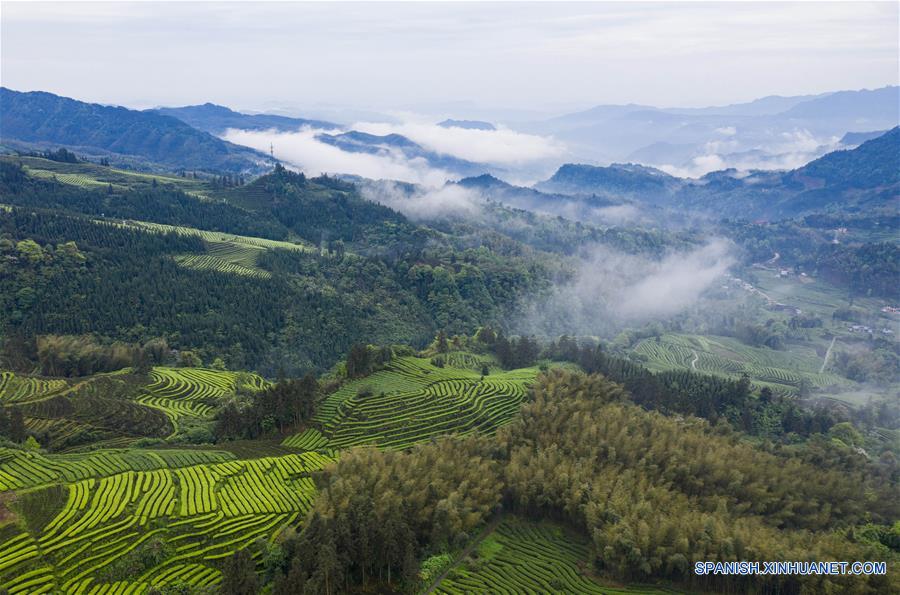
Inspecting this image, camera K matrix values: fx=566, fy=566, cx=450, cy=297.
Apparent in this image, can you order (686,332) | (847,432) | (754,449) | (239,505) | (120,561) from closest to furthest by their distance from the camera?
(120,561) < (239,505) < (754,449) < (847,432) < (686,332)

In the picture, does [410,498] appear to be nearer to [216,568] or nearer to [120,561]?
[216,568]

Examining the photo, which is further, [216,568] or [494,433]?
→ [494,433]

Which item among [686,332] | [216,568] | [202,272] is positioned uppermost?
[202,272]

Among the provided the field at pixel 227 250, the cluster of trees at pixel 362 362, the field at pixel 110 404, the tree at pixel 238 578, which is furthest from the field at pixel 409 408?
the field at pixel 227 250

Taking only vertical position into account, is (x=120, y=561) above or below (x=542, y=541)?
above

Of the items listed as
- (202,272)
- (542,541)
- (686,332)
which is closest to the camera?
(542,541)

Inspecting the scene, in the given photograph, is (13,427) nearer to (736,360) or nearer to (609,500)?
(609,500)

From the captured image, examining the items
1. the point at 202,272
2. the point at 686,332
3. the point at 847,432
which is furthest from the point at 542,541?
the point at 686,332

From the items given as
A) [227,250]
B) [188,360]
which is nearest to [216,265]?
[227,250]
